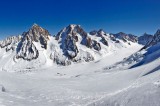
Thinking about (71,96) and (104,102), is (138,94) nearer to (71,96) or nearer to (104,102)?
(104,102)

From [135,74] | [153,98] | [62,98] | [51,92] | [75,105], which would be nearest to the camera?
[153,98]

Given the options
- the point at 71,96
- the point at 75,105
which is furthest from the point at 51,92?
the point at 75,105

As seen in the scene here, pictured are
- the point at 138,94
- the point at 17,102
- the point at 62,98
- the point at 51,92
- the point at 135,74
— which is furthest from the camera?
the point at 135,74

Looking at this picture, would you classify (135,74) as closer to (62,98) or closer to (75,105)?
(62,98)

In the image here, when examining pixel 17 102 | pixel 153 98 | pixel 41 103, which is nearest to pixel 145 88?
pixel 153 98

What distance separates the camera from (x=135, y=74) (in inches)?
3182

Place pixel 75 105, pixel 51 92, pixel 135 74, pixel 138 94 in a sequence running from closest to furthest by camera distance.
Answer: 1. pixel 138 94
2. pixel 75 105
3. pixel 51 92
4. pixel 135 74

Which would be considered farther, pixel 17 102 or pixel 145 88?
pixel 17 102

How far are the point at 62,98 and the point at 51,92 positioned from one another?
7856 mm

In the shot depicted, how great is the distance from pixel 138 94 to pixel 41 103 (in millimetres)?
18901

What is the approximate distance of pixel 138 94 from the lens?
1361 inches

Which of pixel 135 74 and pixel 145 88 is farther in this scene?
pixel 135 74

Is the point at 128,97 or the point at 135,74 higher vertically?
the point at 135,74

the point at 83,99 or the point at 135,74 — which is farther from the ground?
the point at 135,74
